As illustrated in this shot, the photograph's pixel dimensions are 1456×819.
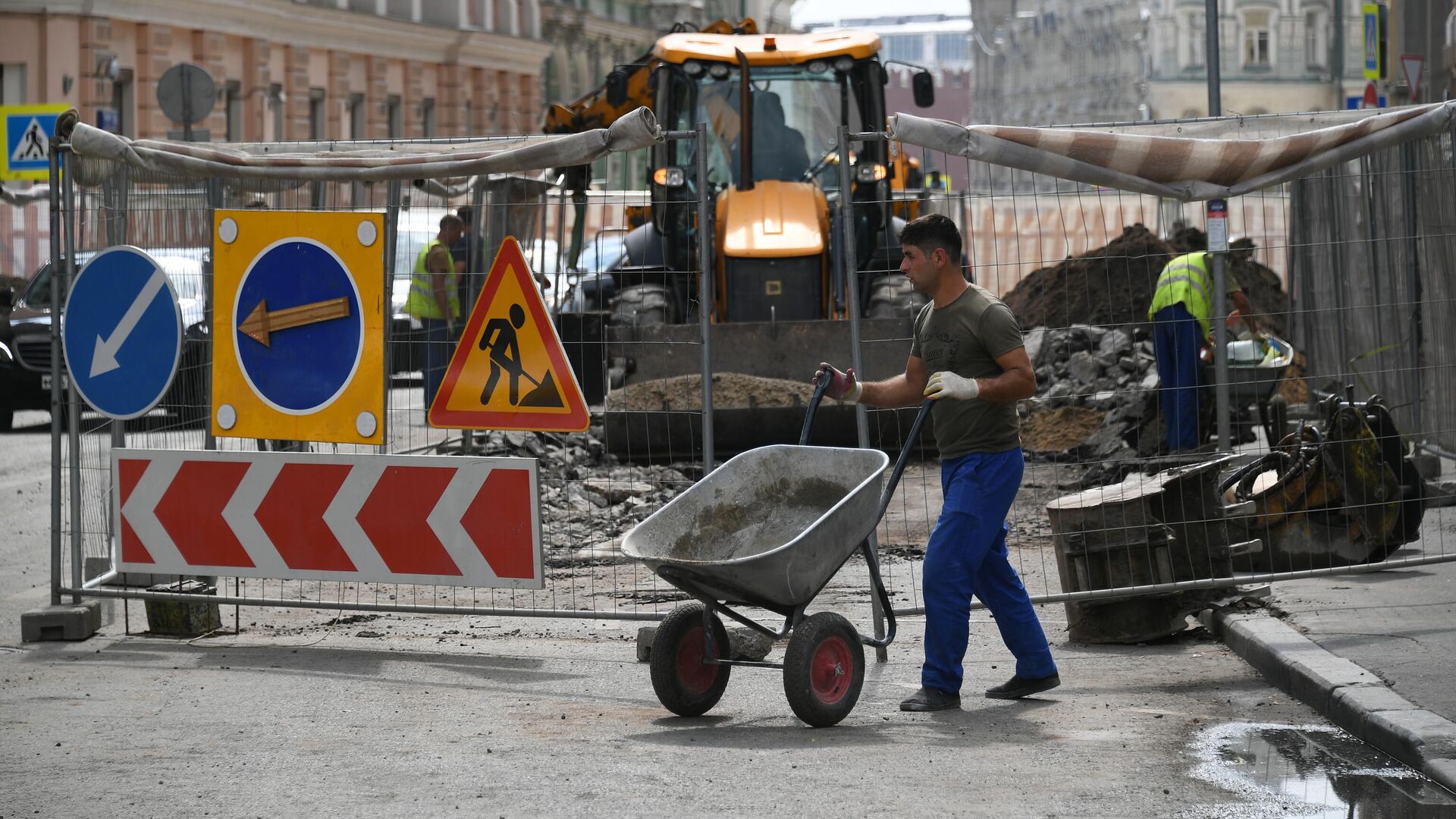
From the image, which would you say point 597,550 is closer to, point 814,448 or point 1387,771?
point 814,448

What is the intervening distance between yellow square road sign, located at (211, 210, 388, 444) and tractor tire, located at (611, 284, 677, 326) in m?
5.26

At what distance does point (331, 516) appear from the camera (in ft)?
26.3

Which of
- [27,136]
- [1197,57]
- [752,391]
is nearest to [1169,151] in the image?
[752,391]

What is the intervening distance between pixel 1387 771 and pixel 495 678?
3.43 meters

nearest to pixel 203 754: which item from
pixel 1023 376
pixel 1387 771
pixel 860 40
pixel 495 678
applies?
pixel 495 678

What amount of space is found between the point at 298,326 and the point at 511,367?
1.05 metres

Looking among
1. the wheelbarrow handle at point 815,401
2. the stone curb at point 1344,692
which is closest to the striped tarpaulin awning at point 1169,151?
the wheelbarrow handle at point 815,401

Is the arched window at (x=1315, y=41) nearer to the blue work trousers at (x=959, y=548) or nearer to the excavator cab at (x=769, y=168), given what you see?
the excavator cab at (x=769, y=168)

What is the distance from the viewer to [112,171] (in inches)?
340

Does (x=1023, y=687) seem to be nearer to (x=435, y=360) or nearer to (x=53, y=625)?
(x=435, y=360)

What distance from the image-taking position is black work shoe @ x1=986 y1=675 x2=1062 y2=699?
6.88 meters

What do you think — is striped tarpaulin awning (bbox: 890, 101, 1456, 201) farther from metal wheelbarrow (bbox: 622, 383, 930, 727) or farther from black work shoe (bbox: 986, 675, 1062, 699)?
black work shoe (bbox: 986, 675, 1062, 699)

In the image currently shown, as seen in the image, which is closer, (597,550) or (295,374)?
(295,374)

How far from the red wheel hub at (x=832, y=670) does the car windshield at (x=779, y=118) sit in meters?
9.50
